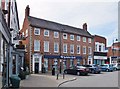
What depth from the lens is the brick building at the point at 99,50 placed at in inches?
2046

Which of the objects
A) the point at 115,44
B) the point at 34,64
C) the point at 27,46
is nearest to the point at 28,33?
the point at 27,46

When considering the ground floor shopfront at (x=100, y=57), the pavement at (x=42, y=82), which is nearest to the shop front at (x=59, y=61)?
the ground floor shopfront at (x=100, y=57)

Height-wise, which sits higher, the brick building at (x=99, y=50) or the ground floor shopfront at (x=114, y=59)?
the brick building at (x=99, y=50)

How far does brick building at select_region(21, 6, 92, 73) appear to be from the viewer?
36375 millimetres

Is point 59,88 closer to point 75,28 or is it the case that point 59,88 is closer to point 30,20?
point 30,20

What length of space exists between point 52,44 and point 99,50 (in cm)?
1880

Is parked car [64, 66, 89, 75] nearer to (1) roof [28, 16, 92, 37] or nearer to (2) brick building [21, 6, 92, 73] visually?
(2) brick building [21, 6, 92, 73]

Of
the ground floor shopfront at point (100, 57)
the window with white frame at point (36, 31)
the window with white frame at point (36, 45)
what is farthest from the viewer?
the ground floor shopfront at point (100, 57)

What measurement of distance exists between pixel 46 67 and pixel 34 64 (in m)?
2.85

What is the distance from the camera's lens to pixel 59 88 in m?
16.6

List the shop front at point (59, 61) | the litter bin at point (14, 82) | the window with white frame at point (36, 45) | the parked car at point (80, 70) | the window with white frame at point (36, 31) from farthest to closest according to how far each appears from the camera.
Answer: the shop front at point (59, 61), the window with white frame at point (36, 31), the window with white frame at point (36, 45), the parked car at point (80, 70), the litter bin at point (14, 82)

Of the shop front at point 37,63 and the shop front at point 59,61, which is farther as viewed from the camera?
the shop front at point 59,61

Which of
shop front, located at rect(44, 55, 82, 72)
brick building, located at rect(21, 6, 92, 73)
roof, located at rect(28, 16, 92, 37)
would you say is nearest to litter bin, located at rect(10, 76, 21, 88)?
brick building, located at rect(21, 6, 92, 73)

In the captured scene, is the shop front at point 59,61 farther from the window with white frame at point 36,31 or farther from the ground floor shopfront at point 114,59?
the ground floor shopfront at point 114,59
